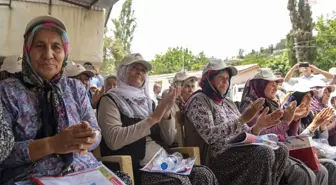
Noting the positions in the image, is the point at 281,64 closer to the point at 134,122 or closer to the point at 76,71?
the point at 76,71

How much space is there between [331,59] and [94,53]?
19906mm

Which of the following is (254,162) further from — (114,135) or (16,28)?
(16,28)

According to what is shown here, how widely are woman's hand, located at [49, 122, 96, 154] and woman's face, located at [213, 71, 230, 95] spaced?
1875 millimetres

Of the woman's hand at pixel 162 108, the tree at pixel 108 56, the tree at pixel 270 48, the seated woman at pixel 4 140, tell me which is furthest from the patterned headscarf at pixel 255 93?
the tree at pixel 270 48

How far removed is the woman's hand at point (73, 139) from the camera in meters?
1.52

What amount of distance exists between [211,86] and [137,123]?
99 cm

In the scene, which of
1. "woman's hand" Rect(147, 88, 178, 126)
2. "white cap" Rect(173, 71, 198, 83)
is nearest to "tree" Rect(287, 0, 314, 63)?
"white cap" Rect(173, 71, 198, 83)

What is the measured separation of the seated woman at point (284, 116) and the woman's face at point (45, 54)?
2.13 meters

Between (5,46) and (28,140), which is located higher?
(5,46)

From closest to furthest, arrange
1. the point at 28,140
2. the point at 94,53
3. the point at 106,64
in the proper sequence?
the point at 28,140, the point at 94,53, the point at 106,64

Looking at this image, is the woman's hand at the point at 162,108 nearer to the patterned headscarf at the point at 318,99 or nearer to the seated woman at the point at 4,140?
the seated woman at the point at 4,140

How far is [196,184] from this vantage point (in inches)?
101

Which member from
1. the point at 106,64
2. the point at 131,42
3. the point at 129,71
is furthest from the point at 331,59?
the point at 129,71

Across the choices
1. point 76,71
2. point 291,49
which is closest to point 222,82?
point 76,71
